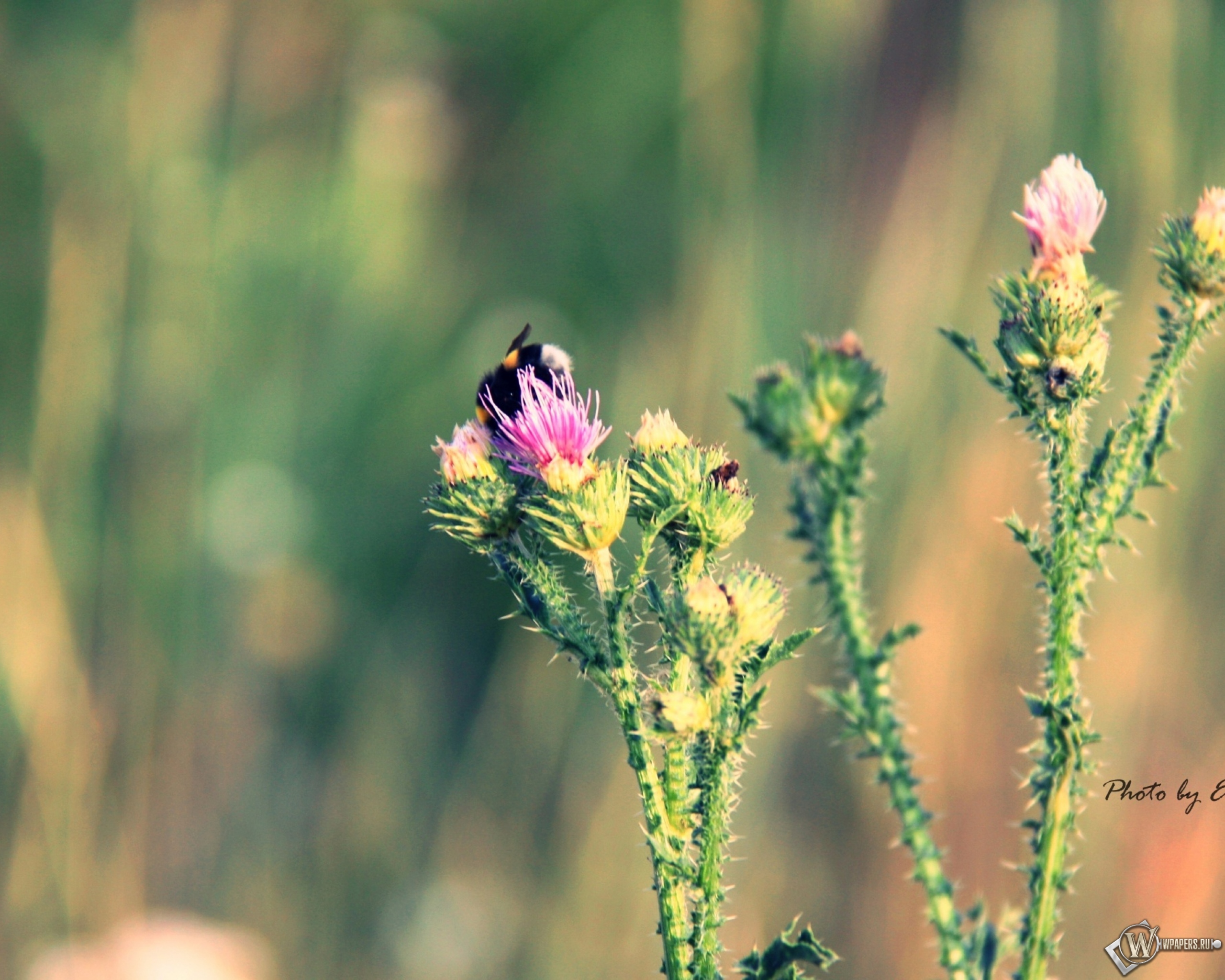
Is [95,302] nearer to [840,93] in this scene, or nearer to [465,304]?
[465,304]

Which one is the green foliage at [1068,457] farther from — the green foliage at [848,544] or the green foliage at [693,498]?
the green foliage at [693,498]

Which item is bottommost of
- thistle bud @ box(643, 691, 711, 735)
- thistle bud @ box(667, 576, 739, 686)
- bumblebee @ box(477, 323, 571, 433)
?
thistle bud @ box(643, 691, 711, 735)

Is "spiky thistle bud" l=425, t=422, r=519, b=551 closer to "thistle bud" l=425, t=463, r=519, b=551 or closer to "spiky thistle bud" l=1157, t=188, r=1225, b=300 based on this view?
"thistle bud" l=425, t=463, r=519, b=551

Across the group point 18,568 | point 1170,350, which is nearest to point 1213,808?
point 1170,350

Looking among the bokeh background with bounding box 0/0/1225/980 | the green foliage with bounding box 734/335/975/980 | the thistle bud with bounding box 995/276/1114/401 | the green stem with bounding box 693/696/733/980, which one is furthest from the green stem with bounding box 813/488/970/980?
the bokeh background with bounding box 0/0/1225/980

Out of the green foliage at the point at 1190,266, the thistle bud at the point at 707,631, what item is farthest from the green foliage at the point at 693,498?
the green foliage at the point at 1190,266
